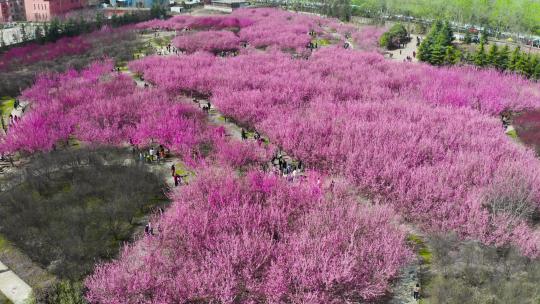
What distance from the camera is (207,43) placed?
59.5m

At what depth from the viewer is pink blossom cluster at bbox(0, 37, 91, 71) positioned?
52306 millimetres

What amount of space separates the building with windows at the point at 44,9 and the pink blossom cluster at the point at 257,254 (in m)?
85.2

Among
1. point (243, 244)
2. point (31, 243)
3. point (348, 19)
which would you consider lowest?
point (31, 243)

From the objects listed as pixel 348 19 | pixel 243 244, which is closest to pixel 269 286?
pixel 243 244

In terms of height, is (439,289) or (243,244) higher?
(243,244)

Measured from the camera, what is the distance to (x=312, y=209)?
731 inches

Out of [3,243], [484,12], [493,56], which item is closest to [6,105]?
[3,243]

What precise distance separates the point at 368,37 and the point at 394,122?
41.2 metres

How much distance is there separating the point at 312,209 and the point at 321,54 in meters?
38.3

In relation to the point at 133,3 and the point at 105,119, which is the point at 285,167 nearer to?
the point at 105,119

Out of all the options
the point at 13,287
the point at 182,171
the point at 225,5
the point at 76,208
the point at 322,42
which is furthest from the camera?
the point at 225,5

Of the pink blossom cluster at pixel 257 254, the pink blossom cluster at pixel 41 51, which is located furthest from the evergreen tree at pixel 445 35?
the pink blossom cluster at pixel 41 51

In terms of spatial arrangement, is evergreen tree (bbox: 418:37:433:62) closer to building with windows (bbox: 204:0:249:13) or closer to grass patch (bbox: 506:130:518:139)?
grass patch (bbox: 506:130:518:139)

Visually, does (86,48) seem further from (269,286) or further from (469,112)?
(269,286)
